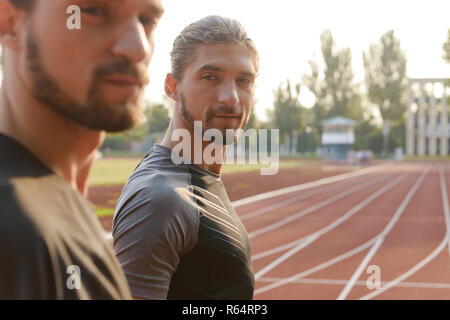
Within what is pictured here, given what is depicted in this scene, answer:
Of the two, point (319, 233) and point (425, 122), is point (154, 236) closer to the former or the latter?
point (319, 233)

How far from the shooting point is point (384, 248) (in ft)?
29.6

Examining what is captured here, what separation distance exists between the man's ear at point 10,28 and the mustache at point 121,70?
0.33 ft

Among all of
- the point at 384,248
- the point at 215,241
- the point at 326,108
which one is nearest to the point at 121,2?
the point at 215,241

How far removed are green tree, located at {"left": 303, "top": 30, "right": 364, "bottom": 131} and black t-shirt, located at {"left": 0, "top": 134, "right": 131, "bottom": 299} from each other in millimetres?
47396

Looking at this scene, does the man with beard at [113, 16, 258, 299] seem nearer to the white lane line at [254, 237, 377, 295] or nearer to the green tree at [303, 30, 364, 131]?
the white lane line at [254, 237, 377, 295]

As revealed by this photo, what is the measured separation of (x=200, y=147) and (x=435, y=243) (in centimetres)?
931

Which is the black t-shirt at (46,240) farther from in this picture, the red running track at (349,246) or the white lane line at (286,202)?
the white lane line at (286,202)

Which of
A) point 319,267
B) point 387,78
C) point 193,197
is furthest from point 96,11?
point 387,78

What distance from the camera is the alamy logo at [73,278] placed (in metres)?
0.49

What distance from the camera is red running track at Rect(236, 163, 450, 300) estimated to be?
6.73m

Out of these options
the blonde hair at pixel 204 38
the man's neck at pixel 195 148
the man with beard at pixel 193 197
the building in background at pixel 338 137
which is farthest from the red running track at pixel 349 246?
the building in background at pixel 338 137

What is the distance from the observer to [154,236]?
99 centimetres
